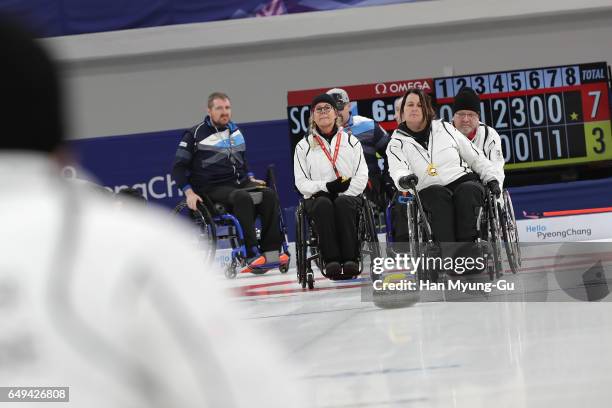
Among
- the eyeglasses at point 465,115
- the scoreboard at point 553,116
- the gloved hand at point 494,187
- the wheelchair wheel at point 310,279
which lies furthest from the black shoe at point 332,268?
the scoreboard at point 553,116

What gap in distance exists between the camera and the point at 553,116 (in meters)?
8.63

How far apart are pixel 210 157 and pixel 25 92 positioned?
6.84 m

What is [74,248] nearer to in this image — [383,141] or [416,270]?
[416,270]

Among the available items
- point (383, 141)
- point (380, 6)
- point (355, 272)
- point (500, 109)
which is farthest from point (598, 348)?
point (380, 6)

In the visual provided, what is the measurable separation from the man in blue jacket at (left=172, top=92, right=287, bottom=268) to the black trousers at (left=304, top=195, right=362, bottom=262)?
4.00 feet

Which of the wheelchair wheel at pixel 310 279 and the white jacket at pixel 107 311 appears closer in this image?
the white jacket at pixel 107 311

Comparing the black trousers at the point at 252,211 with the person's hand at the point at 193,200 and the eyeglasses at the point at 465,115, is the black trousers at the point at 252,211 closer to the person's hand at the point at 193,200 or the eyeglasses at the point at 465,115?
the person's hand at the point at 193,200

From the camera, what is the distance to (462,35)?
10797 millimetres

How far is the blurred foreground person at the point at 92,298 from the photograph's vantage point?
72cm

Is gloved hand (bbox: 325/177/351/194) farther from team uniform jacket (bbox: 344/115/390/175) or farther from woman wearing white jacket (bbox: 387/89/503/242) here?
team uniform jacket (bbox: 344/115/390/175)

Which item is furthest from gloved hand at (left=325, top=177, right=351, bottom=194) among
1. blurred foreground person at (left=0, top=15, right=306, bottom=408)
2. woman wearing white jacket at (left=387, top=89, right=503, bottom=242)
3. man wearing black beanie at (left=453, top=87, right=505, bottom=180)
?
blurred foreground person at (left=0, top=15, right=306, bottom=408)

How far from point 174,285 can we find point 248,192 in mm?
6755

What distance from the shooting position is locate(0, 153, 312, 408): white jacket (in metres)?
0.72

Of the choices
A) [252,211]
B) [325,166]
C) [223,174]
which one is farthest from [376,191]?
[223,174]
